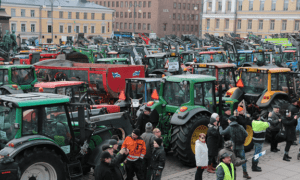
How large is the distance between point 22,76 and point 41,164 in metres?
11.1

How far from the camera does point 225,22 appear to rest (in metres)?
92.2

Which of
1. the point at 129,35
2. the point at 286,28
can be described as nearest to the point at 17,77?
the point at 129,35

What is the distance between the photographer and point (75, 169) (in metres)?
7.96

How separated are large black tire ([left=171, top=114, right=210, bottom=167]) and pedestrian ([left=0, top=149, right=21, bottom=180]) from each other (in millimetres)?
4647

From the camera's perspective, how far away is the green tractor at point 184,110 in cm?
993

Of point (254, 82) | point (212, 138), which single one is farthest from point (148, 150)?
point (254, 82)

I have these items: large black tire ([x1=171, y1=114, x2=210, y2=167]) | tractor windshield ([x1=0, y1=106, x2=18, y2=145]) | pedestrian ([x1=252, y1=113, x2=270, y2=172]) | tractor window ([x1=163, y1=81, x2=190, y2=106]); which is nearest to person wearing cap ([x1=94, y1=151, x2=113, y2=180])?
tractor windshield ([x1=0, y1=106, x2=18, y2=145])

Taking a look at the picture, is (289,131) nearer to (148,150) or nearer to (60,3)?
(148,150)

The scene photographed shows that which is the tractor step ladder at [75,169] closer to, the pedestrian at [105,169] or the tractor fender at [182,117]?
the pedestrian at [105,169]

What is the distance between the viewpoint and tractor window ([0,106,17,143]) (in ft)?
22.8

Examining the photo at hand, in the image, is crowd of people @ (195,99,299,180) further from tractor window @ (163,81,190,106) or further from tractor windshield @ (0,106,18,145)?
tractor windshield @ (0,106,18,145)

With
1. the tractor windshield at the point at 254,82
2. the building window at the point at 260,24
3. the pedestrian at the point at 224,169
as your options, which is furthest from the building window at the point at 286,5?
the pedestrian at the point at 224,169

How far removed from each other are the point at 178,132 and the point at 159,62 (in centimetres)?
1457

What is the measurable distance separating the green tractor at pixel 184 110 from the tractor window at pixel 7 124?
4.05 meters
